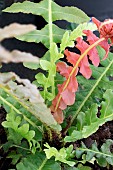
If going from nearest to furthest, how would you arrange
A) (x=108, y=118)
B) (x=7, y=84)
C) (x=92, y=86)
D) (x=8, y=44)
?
(x=7, y=84)
(x=108, y=118)
(x=92, y=86)
(x=8, y=44)

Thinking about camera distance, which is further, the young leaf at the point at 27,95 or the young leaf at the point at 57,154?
the young leaf at the point at 57,154

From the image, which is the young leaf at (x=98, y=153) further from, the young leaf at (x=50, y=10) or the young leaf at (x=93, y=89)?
the young leaf at (x=50, y=10)

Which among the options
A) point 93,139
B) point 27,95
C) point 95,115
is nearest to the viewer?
point 27,95

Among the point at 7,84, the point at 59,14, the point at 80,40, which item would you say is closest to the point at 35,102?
the point at 7,84


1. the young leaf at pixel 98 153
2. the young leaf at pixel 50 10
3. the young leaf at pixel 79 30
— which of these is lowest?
the young leaf at pixel 98 153

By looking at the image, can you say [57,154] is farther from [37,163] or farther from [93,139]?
[93,139]

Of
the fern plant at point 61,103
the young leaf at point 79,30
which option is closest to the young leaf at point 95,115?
the fern plant at point 61,103

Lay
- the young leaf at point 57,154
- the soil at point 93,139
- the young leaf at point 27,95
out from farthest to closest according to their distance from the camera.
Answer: the soil at point 93,139 → the young leaf at point 57,154 → the young leaf at point 27,95

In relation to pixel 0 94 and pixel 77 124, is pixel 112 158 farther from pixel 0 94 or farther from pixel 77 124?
pixel 0 94

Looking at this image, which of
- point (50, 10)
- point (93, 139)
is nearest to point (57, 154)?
point (93, 139)
